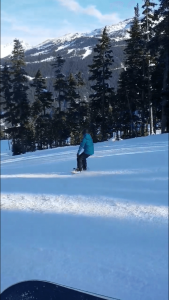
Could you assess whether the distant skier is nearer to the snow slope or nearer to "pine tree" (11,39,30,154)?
the snow slope

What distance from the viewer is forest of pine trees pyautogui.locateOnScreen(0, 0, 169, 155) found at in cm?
2278

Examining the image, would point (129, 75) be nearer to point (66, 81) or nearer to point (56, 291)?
point (66, 81)

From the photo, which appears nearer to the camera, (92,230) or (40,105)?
(92,230)

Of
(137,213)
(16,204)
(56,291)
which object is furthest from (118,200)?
(56,291)

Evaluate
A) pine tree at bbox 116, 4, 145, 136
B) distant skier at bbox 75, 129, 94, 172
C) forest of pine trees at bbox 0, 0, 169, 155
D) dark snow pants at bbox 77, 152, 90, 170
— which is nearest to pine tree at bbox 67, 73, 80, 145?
forest of pine trees at bbox 0, 0, 169, 155

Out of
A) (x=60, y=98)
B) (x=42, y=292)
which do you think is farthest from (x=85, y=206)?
(x=60, y=98)

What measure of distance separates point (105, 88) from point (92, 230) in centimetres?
2616

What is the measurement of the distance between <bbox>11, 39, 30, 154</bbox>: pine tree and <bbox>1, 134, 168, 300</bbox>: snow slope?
22.8 m

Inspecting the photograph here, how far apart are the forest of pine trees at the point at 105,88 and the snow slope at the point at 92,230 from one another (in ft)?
47.7

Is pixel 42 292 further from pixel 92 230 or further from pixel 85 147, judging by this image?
pixel 85 147

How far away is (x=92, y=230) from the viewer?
19.1 ft

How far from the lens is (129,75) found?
28531 mm

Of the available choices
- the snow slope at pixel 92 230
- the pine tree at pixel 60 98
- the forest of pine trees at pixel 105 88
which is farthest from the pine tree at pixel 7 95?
the snow slope at pixel 92 230

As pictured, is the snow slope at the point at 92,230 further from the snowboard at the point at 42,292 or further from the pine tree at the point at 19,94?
the pine tree at the point at 19,94
